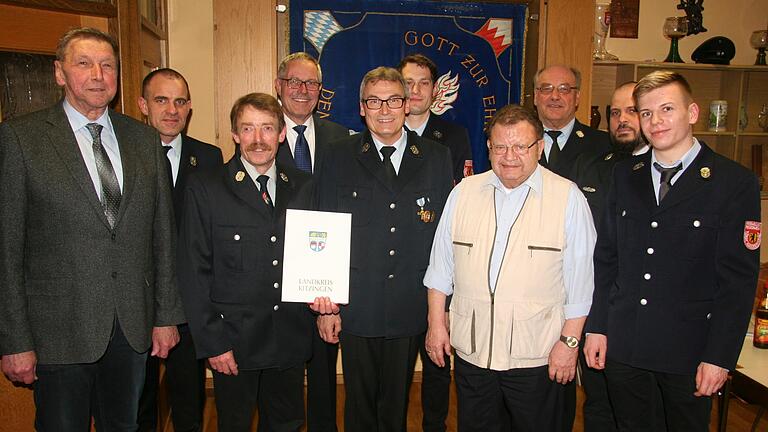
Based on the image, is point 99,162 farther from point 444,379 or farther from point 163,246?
point 444,379

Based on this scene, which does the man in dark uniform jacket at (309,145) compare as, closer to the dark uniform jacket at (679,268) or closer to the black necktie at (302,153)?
the black necktie at (302,153)

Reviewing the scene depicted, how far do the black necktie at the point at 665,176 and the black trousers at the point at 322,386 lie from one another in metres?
1.62

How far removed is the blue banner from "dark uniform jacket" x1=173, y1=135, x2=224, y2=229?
111cm

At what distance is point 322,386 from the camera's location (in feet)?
9.74

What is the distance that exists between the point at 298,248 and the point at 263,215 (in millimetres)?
190

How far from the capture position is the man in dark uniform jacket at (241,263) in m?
2.27

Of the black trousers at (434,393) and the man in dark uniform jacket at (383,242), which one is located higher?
the man in dark uniform jacket at (383,242)

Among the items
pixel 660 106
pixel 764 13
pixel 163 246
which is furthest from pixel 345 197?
pixel 764 13

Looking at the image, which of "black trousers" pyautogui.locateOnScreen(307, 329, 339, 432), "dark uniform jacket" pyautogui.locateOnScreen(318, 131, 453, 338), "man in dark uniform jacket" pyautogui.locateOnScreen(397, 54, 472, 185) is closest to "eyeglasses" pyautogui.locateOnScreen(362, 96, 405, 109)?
"dark uniform jacket" pyautogui.locateOnScreen(318, 131, 453, 338)

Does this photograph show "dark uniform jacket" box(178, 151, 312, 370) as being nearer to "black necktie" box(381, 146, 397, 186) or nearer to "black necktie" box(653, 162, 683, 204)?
"black necktie" box(381, 146, 397, 186)

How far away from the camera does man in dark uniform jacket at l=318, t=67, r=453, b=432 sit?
2445 mm

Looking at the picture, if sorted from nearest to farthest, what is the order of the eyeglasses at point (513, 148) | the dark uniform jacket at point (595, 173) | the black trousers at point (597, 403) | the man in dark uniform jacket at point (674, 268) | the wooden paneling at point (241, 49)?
the man in dark uniform jacket at point (674, 268) → the eyeglasses at point (513, 148) → the dark uniform jacket at point (595, 173) → the black trousers at point (597, 403) → the wooden paneling at point (241, 49)

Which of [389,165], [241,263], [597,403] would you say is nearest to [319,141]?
[389,165]

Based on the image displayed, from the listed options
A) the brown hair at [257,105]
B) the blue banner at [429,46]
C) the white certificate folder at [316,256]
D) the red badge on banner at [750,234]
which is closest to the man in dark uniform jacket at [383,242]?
the white certificate folder at [316,256]
